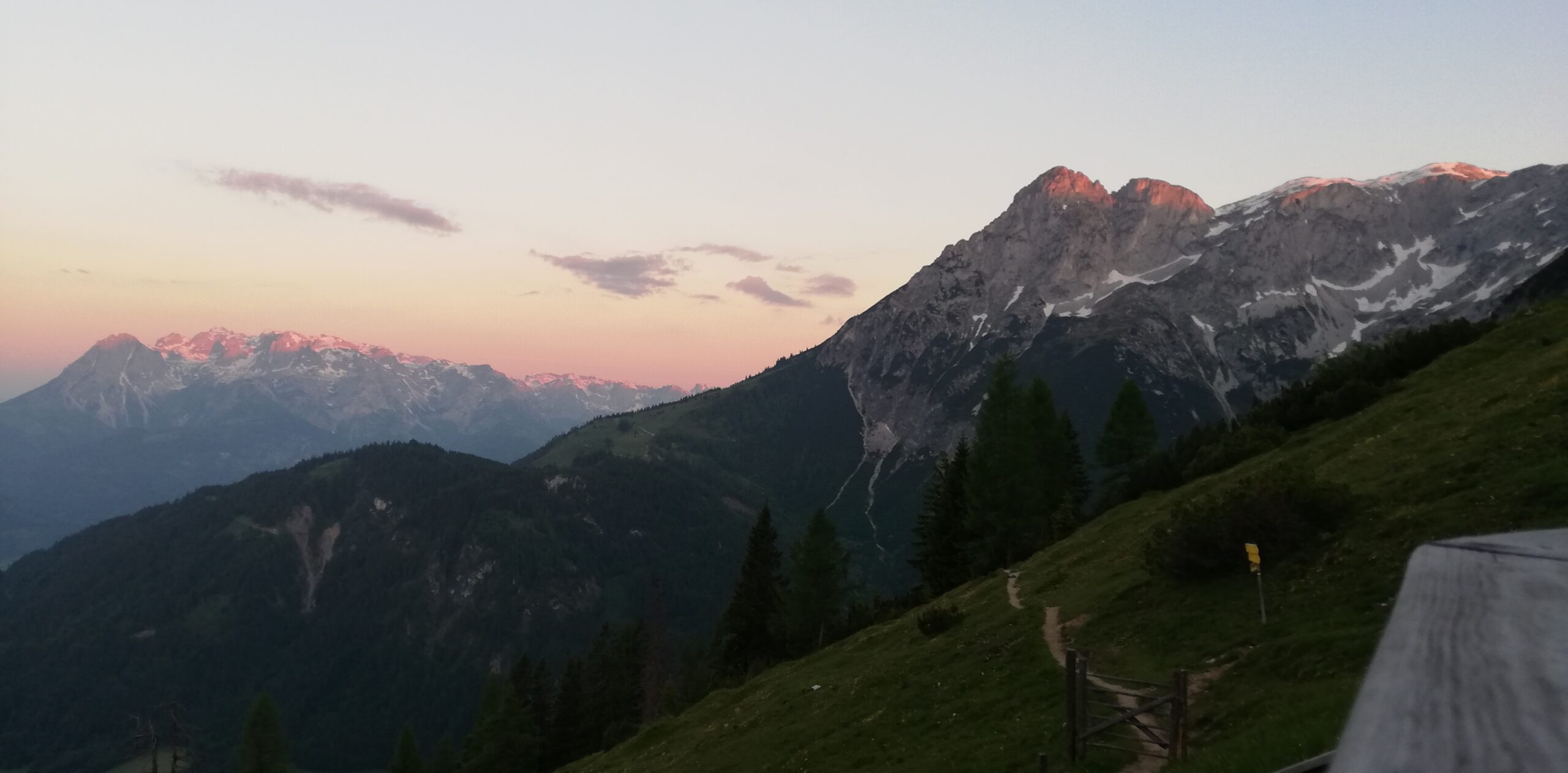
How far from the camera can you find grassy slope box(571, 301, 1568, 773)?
2064cm

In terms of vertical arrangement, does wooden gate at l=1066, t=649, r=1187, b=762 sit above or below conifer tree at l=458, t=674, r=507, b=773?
above

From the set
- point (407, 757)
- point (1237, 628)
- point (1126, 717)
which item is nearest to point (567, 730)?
point (407, 757)

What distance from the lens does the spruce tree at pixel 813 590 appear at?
79.9 metres

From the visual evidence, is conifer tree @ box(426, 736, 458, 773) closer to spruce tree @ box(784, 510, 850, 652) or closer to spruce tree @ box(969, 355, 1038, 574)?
spruce tree @ box(784, 510, 850, 652)

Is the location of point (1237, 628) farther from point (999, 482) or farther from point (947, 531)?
point (947, 531)

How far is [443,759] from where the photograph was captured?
4722 inches

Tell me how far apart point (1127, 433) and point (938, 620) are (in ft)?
166

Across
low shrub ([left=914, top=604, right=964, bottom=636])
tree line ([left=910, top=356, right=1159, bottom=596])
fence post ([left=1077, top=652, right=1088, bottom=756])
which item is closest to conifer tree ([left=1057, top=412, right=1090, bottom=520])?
tree line ([left=910, top=356, right=1159, bottom=596])

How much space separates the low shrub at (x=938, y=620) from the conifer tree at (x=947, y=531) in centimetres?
2974

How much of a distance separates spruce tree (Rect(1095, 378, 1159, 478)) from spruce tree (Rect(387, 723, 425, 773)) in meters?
87.7

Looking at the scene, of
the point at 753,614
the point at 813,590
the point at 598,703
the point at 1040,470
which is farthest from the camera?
the point at 598,703

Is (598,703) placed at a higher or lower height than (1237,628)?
lower

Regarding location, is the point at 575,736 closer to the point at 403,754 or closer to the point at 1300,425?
the point at 403,754

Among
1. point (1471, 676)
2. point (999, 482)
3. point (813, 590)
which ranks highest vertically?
point (1471, 676)
